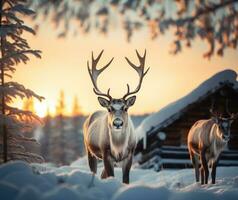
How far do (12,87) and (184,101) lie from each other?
1054 centimetres

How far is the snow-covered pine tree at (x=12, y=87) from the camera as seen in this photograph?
1220 centimetres

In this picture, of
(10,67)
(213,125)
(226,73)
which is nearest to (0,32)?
(10,67)

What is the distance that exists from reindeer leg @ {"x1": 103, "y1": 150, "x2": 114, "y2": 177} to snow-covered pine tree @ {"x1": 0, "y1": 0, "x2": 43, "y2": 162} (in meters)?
2.98

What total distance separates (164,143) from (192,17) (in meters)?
18.0

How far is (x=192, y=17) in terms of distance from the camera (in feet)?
15.2

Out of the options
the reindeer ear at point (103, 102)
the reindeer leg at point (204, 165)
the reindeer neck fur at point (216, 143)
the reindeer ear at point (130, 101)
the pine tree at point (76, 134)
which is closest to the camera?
the reindeer ear at point (130, 101)

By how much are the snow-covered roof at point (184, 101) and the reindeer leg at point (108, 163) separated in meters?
10.0

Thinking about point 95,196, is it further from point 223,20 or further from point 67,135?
point 67,135

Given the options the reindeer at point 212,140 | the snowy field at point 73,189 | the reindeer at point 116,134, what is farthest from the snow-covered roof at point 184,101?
the snowy field at point 73,189

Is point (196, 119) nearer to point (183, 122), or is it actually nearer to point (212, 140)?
point (183, 122)

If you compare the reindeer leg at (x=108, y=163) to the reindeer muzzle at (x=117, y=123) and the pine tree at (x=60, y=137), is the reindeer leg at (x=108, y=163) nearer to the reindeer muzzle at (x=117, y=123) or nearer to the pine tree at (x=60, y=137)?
the reindeer muzzle at (x=117, y=123)

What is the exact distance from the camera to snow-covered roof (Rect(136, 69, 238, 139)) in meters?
20.8

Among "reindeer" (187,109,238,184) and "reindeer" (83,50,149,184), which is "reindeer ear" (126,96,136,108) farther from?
"reindeer" (187,109,238,184)

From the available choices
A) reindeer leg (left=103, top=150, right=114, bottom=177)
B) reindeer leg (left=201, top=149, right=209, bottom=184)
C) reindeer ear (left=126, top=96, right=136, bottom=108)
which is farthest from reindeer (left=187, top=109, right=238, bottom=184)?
reindeer ear (left=126, top=96, right=136, bottom=108)
